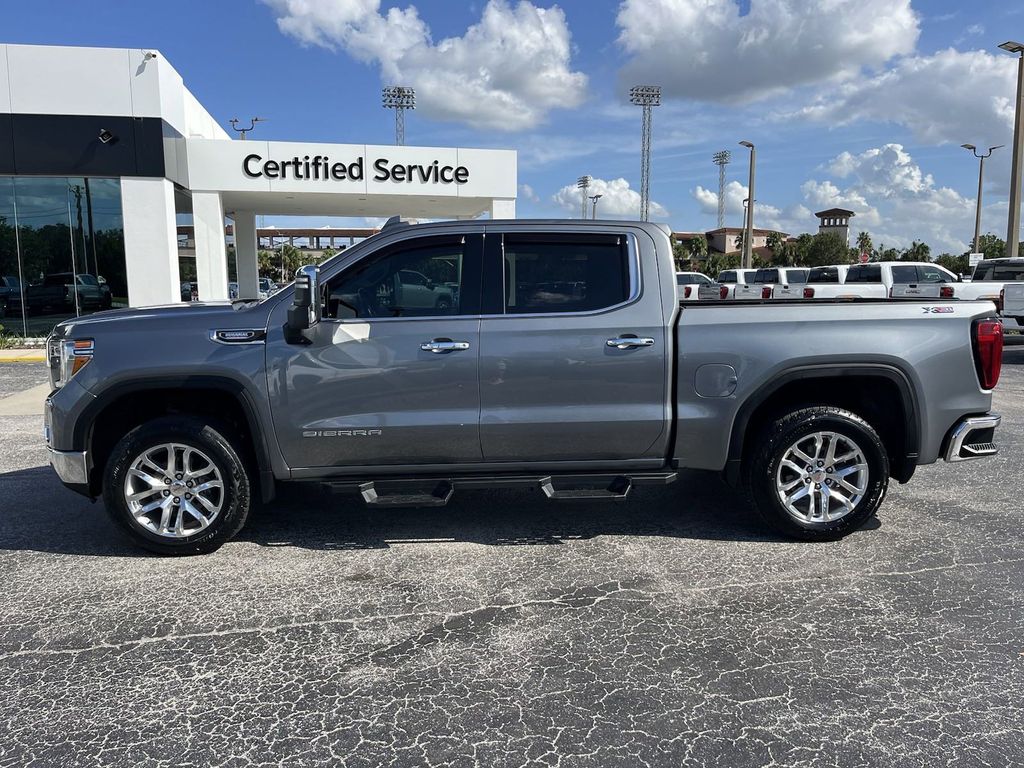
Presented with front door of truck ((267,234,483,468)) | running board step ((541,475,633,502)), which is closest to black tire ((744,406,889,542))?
running board step ((541,475,633,502))

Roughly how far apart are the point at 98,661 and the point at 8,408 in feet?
25.2

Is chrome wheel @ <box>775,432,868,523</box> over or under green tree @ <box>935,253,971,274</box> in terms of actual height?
under

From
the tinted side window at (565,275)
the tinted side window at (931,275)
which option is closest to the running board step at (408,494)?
the tinted side window at (565,275)

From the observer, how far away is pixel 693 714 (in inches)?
116

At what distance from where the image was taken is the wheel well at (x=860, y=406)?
4.69 metres

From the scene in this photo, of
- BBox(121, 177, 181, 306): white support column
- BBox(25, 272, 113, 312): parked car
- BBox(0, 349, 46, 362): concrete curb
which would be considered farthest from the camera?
BBox(25, 272, 113, 312): parked car

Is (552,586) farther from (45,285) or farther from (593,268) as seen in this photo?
(45,285)

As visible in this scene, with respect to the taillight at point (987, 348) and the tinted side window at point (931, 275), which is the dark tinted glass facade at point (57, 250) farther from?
the tinted side window at point (931, 275)

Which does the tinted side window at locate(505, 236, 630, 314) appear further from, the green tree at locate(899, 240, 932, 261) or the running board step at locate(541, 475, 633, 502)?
the green tree at locate(899, 240, 932, 261)

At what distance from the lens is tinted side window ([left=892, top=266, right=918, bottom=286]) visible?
19969mm

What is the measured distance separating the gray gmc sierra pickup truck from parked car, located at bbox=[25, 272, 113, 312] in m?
14.1

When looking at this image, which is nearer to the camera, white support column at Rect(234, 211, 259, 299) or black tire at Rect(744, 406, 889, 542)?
black tire at Rect(744, 406, 889, 542)

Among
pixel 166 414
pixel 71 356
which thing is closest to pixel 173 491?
pixel 166 414

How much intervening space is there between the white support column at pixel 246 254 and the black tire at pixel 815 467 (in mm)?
24581
